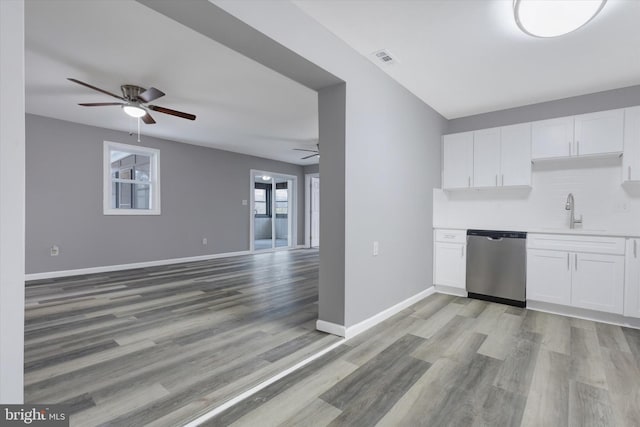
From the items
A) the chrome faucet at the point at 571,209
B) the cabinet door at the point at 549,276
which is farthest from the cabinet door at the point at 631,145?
the cabinet door at the point at 549,276

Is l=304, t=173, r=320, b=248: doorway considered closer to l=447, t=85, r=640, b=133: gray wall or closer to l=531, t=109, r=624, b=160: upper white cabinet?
l=447, t=85, r=640, b=133: gray wall

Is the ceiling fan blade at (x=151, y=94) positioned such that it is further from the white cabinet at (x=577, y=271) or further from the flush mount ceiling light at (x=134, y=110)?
the white cabinet at (x=577, y=271)

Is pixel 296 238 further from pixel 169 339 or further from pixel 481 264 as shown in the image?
pixel 169 339

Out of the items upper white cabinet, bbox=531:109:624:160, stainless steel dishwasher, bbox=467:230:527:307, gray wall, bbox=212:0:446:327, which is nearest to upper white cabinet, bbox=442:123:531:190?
upper white cabinet, bbox=531:109:624:160

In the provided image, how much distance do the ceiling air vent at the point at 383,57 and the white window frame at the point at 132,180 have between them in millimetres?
5011

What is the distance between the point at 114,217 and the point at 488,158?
6263mm

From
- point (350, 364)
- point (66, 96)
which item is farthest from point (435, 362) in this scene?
point (66, 96)

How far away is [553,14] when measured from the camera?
192 cm

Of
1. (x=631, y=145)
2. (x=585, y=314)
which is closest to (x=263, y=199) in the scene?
(x=585, y=314)

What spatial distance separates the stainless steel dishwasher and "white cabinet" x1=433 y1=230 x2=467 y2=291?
0.08 m

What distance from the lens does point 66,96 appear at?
3842mm

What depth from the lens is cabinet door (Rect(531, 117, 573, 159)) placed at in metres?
3.41

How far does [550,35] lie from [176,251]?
261 inches

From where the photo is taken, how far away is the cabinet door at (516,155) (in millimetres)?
3645
